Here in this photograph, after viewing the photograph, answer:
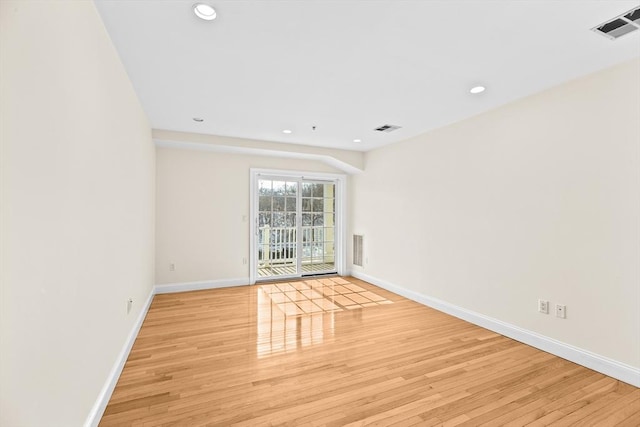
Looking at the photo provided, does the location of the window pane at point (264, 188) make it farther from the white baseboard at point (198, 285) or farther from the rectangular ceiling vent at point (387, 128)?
the rectangular ceiling vent at point (387, 128)

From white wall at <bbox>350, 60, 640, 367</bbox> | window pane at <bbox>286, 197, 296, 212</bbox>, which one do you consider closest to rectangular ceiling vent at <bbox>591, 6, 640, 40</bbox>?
white wall at <bbox>350, 60, 640, 367</bbox>

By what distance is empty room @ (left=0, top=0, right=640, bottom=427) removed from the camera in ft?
4.15

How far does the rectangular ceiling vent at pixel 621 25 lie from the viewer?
1.84 m

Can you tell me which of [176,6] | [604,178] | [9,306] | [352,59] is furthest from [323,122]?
[9,306]

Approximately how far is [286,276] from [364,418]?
400 cm

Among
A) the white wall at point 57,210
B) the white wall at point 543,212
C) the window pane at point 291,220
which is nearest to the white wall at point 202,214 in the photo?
the window pane at point 291,220

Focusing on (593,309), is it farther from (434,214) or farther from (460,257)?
(434,214)

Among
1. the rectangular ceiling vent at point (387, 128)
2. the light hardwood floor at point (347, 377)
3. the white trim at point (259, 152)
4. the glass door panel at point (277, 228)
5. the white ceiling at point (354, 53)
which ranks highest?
the white ceiling at point (354, 53)

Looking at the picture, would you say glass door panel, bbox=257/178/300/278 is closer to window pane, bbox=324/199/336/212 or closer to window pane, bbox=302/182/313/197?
window pane, bbox=302/182/313/197

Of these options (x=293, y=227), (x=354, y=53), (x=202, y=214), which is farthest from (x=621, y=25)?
(x=202, y=214)

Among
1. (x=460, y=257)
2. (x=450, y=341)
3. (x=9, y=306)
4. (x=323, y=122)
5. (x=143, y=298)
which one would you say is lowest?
(x=450, y=341)

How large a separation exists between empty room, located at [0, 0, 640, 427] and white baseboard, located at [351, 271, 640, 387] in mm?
17

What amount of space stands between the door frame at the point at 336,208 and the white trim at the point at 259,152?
0.26 m

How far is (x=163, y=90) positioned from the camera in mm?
2922
